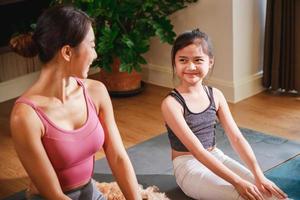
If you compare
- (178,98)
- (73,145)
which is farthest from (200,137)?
(73,145)

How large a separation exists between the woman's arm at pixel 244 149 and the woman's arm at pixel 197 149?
0.06 metres

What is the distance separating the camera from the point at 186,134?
210 cm

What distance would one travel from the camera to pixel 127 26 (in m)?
3.58

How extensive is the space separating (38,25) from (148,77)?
251cm

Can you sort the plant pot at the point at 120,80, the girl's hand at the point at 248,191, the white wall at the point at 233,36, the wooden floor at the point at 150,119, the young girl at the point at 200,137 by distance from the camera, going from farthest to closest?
the plant pot at the point at 120,80 < the white wall at the point at 233,36 < the wooden floor at the point at 150,119 < the young girl at the point at 200,137 < the girl's hand at the point at 248,191

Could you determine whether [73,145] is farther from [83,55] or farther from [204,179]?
[204,179]

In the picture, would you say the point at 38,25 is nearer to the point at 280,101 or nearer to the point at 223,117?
the point at 223,117

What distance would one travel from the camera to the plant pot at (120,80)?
12.0ft

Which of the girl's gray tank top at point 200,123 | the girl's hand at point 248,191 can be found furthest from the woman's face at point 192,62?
the girl's hand at point 248,191

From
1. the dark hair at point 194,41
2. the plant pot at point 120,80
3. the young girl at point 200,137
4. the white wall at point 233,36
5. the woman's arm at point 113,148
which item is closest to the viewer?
the woman's arm at point 113,148

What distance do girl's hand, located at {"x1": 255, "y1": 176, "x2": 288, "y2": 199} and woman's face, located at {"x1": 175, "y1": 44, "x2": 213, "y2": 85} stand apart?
0.47 metres

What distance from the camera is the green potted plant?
3.41 metres

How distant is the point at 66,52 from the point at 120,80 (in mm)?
2141

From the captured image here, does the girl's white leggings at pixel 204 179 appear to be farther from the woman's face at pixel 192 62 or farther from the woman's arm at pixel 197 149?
the woman's face at pixel 192 62
